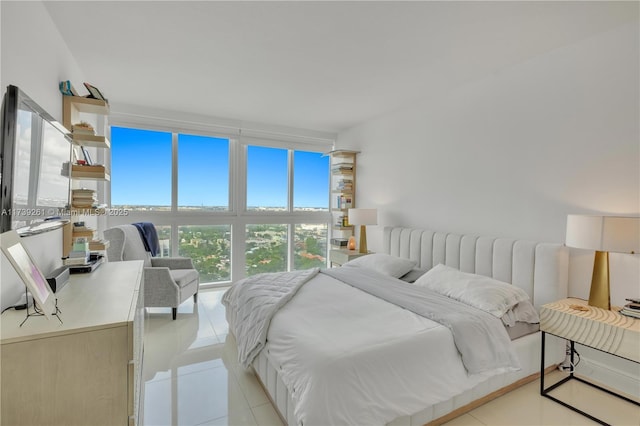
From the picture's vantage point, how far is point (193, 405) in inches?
83.7

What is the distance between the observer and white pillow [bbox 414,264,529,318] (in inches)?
88.9

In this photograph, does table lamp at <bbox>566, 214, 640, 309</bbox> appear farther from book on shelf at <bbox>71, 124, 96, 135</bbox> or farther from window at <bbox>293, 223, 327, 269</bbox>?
window at <bbox>293, 223, 327, 269</bbox>

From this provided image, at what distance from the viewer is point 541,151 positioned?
2729 mm

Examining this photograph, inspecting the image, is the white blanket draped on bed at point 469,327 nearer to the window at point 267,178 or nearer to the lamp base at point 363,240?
the lamp base at point 363,240

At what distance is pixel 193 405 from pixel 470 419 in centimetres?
182

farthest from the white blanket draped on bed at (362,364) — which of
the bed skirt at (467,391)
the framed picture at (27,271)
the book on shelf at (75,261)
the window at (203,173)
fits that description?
the window at (203,173)

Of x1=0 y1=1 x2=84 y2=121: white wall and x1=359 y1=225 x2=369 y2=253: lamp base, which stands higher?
x1=0 y1=1 x2=84 y2=121: white wall

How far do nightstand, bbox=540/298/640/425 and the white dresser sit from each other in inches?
102

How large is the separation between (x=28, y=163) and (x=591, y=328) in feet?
11.3

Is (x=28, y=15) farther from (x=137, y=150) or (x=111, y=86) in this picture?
(x=137, y=150)

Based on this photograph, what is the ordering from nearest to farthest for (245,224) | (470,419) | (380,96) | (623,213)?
(470,419) → (623,213) → (380,96) → (245,224)

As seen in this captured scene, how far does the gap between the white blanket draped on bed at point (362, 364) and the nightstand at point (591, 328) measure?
1.96 feet

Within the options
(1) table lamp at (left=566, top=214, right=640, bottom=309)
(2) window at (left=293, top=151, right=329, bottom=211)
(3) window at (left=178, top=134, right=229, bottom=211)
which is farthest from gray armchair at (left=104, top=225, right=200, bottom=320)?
(1) table lamp at (left=566, top=214, right=640, bottom=309)

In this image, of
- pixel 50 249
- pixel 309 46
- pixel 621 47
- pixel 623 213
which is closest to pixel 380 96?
pixel 309 46
